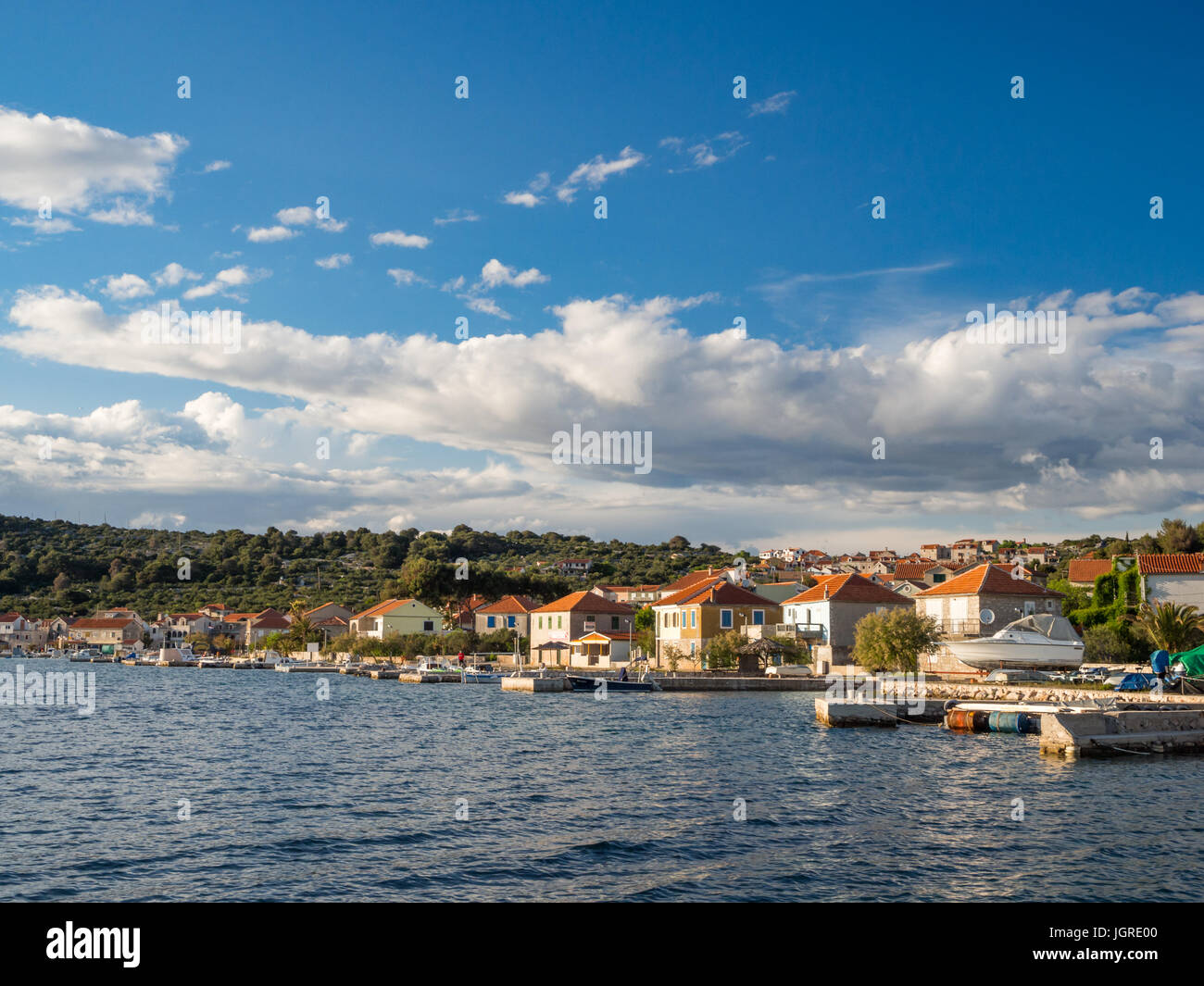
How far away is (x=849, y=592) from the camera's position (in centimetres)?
7200

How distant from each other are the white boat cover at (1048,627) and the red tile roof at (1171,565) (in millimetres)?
16838

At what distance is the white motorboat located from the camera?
169 feet

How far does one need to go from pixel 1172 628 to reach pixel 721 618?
3141cm

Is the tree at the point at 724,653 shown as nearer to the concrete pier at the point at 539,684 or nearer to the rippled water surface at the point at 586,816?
the concrete pier at the point at 539,684

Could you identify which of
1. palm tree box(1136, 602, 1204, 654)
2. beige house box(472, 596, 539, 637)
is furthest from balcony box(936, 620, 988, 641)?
beige house box(472, 596, 539, 637)

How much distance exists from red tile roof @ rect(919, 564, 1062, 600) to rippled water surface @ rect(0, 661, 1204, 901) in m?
25.7

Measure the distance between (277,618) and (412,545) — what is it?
154 feet

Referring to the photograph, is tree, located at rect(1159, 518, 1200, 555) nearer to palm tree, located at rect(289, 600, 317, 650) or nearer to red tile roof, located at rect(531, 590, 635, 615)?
red tile roof, located at rect(531, 590, 635, 615)

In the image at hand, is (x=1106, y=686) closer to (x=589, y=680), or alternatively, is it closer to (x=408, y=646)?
(x=589, y=680)

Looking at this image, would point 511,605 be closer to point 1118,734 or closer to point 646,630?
point 646,630

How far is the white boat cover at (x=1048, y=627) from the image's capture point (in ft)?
172

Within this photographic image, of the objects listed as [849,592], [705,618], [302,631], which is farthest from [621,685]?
[302,631]
